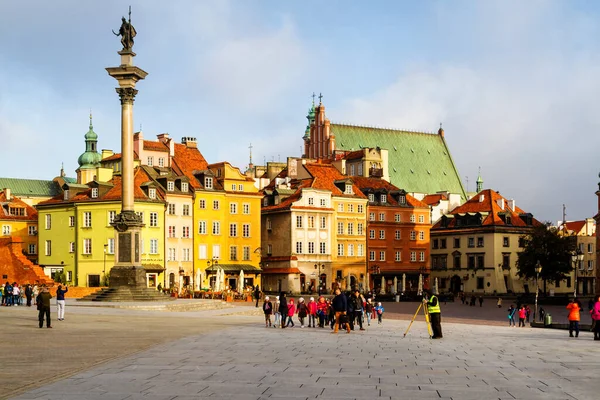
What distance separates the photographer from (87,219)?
91.3 metres

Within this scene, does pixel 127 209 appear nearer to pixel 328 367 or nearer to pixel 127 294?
pixel 127 294

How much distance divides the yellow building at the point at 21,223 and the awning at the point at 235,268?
785 inches

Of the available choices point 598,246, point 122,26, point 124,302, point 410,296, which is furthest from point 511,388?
point 598,246

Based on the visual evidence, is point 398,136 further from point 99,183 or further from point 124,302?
point 124,302

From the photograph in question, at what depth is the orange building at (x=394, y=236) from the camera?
11188 cm

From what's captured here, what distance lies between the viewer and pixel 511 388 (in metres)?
20.0

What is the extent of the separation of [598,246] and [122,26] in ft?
216

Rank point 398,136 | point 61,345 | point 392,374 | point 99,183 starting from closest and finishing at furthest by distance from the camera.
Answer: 1. point 392,374
2. point 61,345
3. point 99,183
4. point 398,136

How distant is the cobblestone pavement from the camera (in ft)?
63.1

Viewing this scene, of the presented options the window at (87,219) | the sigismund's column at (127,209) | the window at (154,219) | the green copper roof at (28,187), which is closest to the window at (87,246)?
the window at (87,219)

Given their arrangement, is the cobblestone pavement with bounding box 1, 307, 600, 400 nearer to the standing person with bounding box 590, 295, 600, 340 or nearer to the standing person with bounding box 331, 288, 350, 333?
the standing person with bounding box 590, 295, 600, 340

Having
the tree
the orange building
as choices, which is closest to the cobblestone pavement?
the tree

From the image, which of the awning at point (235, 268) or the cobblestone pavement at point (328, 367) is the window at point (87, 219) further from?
the cobblestone pavement at point (328, 367)

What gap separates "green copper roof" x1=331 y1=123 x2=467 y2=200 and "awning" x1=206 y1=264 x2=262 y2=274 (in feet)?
142
